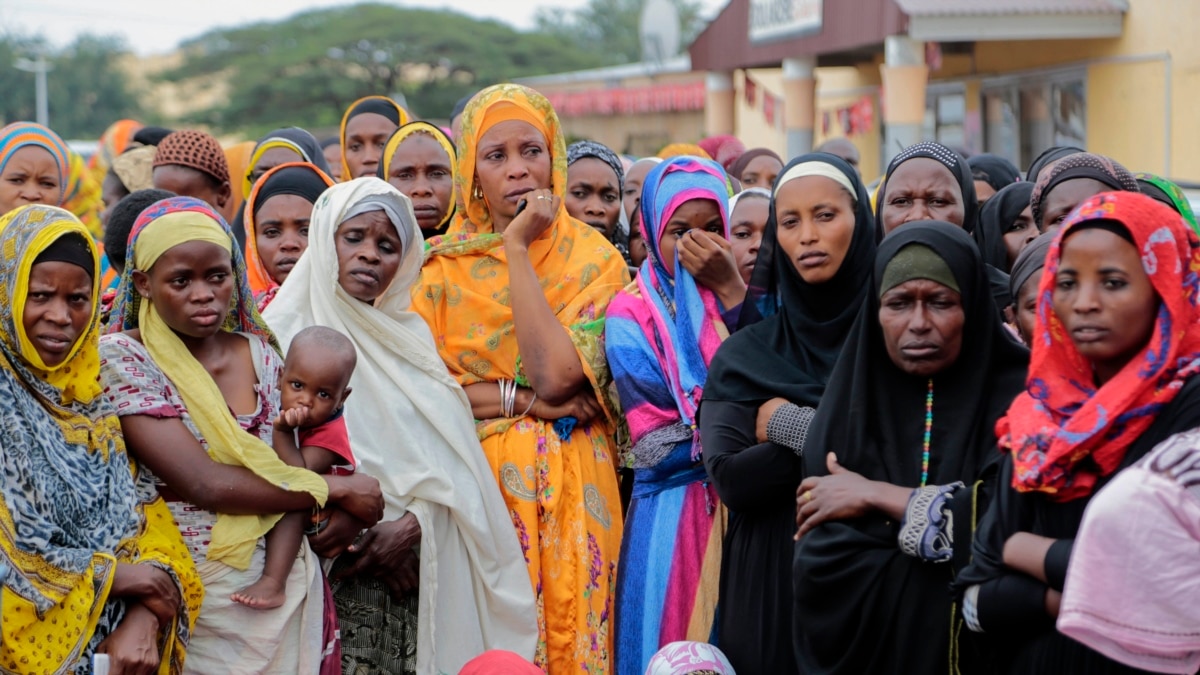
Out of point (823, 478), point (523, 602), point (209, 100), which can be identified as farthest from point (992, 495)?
point (209, 100)

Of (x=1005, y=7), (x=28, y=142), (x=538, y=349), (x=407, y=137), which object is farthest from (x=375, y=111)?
(x=1005, y=7)

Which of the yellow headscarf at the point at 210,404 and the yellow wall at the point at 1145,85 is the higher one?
the yellow wall at the point at 1145,85

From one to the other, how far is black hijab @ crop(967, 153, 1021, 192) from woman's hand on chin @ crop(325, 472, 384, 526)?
3.22m

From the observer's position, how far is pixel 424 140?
17.5 ft

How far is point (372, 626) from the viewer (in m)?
3.78

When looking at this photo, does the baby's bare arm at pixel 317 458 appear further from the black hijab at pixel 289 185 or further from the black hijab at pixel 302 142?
the black hijab at pixel 302 142

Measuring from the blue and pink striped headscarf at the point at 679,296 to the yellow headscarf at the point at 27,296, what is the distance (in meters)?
1.52

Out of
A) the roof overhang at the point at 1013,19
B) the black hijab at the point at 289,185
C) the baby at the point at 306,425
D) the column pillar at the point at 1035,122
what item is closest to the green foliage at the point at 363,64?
the column pillar at the point at 1035,122

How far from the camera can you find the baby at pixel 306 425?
3353mm

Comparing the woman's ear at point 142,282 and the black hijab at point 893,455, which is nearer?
the black hijab at point 893,455

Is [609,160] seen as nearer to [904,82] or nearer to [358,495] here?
[358,495]

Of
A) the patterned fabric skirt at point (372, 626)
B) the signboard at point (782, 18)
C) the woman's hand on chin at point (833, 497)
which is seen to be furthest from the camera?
the signboard at point (782, 18)

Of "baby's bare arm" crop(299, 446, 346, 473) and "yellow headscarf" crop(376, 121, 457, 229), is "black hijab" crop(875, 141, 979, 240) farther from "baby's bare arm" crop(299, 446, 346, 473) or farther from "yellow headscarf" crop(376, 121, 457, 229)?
"baby's bare arm" crop(299, 446, 346, 473)

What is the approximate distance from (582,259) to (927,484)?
157cm
